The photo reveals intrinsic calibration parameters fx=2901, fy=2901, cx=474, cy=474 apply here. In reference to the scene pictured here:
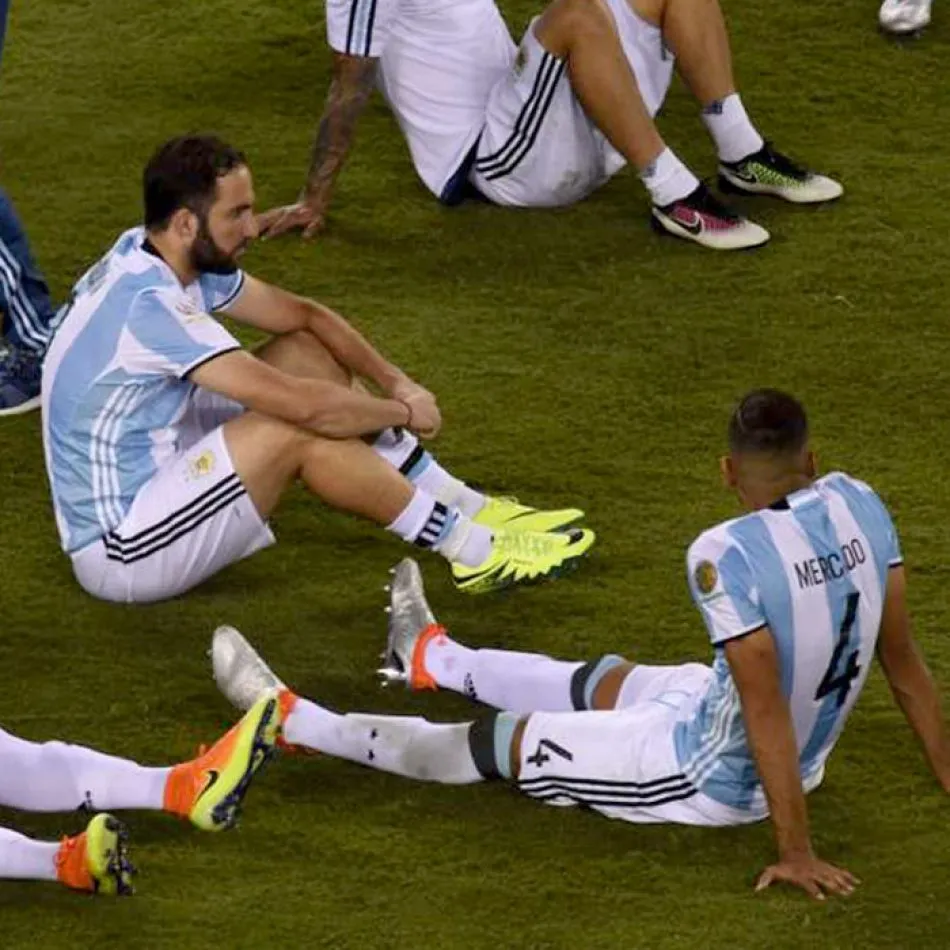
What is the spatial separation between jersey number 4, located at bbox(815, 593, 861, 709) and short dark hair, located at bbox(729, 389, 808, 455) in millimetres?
292


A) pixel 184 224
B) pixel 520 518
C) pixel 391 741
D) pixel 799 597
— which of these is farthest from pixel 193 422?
pixel 799 597

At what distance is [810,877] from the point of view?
16.7 ft

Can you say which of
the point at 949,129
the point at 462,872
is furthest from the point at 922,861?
the point at 949,129

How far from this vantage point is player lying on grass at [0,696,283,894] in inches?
202

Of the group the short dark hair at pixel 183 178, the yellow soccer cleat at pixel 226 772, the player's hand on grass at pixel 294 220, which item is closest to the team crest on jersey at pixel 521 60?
the player's hand on grass at pixel 294 220

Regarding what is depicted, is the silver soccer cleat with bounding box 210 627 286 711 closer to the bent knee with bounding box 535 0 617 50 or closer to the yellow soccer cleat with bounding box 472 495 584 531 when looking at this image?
the yellow soccer cleat with bounding box 472 495 584 531

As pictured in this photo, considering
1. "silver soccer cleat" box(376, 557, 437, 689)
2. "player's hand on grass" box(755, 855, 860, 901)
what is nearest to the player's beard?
"silver soccer cleat" box(376, 557, 437, 689)

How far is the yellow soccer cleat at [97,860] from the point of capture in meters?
5.06

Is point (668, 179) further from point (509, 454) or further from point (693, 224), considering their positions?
point (509, 454)

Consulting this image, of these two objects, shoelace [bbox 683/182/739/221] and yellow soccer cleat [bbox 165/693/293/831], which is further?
shoelace [bbox 683/182/739/221]

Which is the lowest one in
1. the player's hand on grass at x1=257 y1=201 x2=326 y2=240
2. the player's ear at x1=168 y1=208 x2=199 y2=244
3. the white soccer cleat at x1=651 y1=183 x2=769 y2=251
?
the player's hand on grass at x1=257 y1=201 x2=326 y2=240

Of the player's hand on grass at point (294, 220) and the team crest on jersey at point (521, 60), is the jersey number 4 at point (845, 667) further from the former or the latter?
the player's hand on grass at point (294, 220)

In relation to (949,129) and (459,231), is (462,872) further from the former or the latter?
(949,129)

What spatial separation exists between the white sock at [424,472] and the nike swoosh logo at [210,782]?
1.22 metres
